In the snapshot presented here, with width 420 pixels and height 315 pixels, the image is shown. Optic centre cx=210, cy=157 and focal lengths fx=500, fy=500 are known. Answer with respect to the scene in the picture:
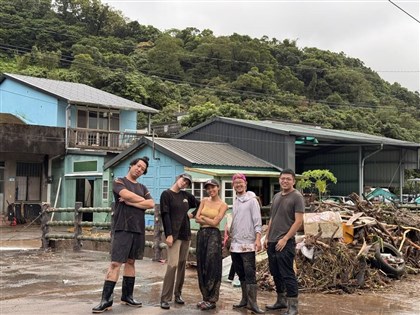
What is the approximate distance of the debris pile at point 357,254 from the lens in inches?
332

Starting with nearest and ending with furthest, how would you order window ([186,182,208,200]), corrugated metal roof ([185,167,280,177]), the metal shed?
corrugated metal roof ([185,167,280,177]) → window ([186,182,208,200]) → the metal shed

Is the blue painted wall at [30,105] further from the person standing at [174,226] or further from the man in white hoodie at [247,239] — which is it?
the man in white hoodie at [247,239]

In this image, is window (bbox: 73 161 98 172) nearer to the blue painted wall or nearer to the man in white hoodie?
the blue painted wall

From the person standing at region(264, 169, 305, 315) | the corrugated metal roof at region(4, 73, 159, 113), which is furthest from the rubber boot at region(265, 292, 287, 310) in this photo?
the corrugated metal roof at region(4, 73, 159, 113)

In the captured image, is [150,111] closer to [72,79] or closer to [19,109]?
[19,109]

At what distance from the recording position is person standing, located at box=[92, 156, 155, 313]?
245 inches

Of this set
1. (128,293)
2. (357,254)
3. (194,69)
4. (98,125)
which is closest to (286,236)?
→ (128,293)

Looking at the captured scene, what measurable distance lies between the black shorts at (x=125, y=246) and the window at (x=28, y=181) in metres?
21.4

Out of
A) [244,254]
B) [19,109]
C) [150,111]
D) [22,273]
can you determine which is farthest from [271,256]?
[19,109]

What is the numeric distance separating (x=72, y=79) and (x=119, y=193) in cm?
3945

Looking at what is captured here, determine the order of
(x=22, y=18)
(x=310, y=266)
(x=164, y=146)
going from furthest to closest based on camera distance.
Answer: (x=22, y=18), (x=164, y=146), (x=310, y=266)

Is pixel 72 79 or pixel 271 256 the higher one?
pixel 72 79

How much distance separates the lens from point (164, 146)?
20000mm

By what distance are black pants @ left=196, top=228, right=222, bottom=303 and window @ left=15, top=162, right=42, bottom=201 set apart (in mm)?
21508
